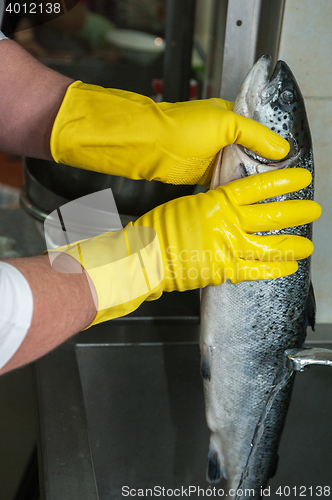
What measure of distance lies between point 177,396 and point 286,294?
0.52 metres

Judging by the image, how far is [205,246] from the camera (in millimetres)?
848

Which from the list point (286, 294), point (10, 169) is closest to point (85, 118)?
point (286, 294)

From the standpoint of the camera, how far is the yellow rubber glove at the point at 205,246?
82cm

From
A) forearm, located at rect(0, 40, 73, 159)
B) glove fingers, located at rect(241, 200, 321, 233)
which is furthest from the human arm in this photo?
forearm, located at rect(0, 40, 73, 159)

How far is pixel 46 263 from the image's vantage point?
0.76 meters

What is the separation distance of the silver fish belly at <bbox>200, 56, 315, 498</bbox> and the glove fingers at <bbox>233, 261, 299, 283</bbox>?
66mm

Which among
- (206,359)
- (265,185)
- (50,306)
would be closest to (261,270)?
(265,185)

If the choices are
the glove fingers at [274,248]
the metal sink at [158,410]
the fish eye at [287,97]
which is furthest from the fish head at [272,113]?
the metal sink at [158,410]

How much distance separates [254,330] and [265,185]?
33cm

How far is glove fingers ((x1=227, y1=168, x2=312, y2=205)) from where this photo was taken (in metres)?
0.82

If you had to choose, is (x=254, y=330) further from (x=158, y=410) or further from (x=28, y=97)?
(x=28, y=97)

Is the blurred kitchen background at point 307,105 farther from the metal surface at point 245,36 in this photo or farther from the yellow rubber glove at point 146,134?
the yellow rubber glove at point 146,134

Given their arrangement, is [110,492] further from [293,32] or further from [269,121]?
[293,32]

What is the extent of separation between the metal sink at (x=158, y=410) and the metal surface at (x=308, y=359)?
1.34ft
